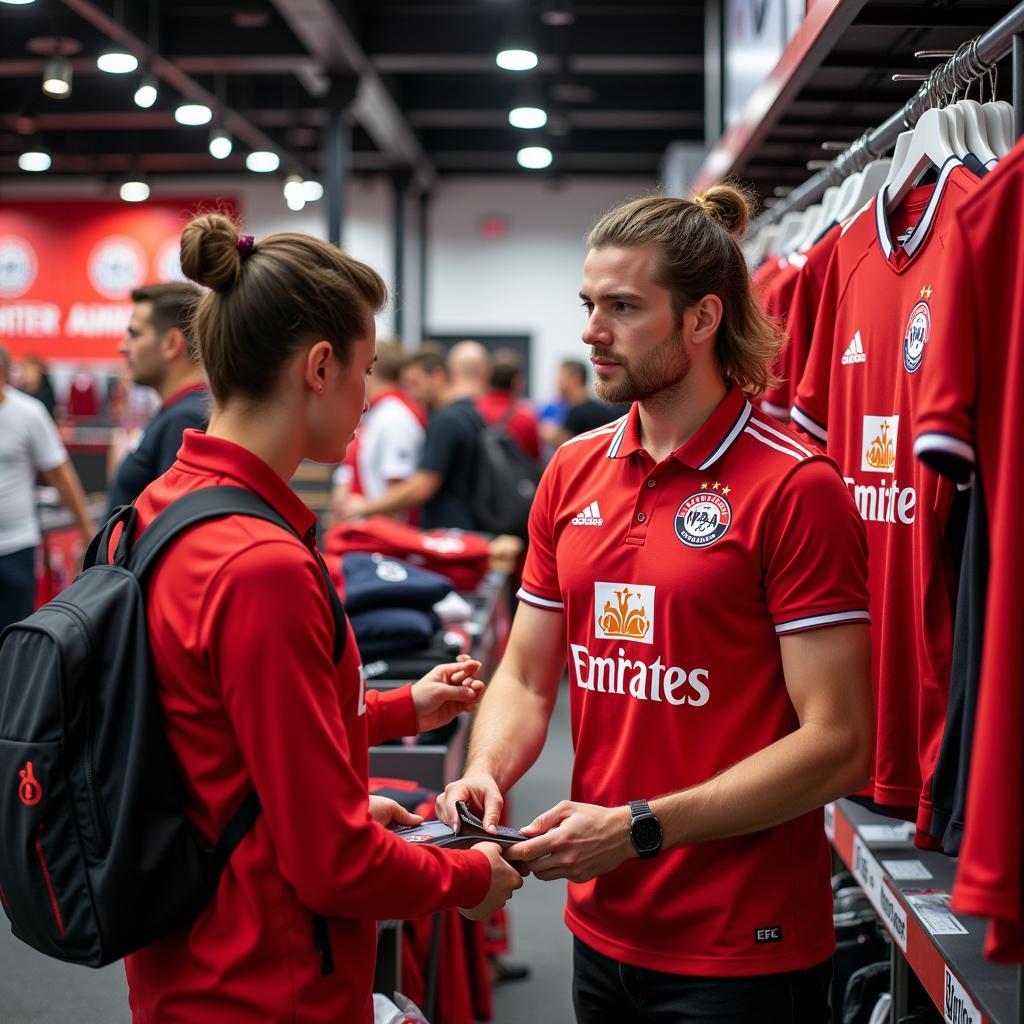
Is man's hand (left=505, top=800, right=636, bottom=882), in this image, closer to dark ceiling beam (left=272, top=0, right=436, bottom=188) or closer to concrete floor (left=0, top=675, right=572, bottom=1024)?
concrete floor (left=0, top=675, right=572, bottom=1024)

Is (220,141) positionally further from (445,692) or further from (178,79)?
(445,692)

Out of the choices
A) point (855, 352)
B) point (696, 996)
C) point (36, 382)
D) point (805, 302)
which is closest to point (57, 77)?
point (36, 382)

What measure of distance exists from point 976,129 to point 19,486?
412 centimetres

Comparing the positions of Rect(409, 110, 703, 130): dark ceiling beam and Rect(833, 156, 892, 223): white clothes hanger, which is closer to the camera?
Rect(833, 156, 892, 223): white clothes hanger

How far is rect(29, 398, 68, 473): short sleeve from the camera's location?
16.4 ft

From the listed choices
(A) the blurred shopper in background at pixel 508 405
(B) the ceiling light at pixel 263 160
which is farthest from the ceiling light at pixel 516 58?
(B) the ceiling light at pixel 263 160

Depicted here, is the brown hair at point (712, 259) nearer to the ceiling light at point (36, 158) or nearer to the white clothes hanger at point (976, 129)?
the white clothes hanger at point (976, 129)

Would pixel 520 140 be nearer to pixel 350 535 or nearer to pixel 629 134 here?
pixel 629 134

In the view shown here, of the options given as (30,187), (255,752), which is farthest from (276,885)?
(30,187)

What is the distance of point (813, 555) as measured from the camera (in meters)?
1.56

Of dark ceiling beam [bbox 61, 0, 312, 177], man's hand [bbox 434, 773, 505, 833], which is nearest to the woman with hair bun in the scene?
man's hand [bbox 434, 773, 505, 833]

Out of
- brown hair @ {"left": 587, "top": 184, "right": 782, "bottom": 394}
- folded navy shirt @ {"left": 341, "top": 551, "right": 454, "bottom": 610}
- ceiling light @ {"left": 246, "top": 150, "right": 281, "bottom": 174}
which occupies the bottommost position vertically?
folded navy shirt @ {"left": 341, "top": 551, "right": 454, "bottom": 610}

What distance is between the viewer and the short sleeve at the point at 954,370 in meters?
1.16

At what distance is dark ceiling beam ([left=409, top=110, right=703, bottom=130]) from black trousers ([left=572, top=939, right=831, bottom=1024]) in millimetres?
11367
